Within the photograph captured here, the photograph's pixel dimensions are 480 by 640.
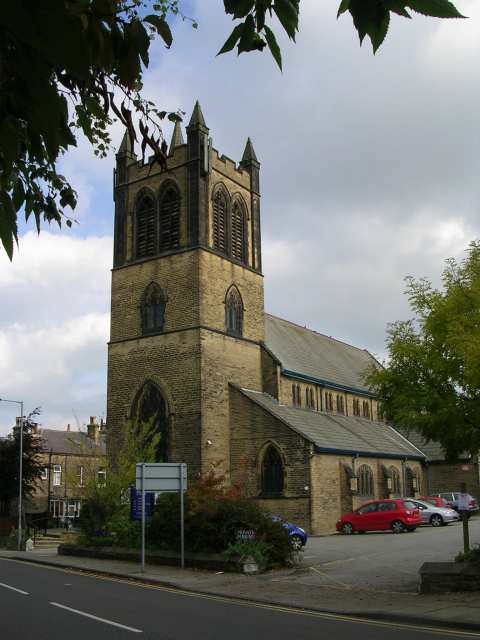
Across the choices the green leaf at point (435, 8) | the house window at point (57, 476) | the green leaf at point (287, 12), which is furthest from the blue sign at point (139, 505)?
the house window at point (57, 476)

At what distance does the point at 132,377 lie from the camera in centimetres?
3684

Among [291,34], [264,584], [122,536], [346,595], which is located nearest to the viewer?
[291,34]

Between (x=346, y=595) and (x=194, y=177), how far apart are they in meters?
26.7

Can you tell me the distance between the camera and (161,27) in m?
2.72

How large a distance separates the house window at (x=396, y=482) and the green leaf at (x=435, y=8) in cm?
4132

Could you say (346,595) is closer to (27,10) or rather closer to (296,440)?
(27,10)

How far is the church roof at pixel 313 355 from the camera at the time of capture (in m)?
41.6

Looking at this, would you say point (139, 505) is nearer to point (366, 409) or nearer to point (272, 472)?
point (272, 472)

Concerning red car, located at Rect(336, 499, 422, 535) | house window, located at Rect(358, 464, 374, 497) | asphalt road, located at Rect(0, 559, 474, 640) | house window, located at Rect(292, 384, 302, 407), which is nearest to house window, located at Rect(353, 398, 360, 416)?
house window, located at Rect(292, 384, 302, 407)

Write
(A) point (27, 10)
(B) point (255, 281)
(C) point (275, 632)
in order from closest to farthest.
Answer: (A) point (27, 10) → (C) point (275, 632) → (B) point (255, 281)

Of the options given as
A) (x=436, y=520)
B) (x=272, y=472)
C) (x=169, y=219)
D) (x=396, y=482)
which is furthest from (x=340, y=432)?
(x=169, y=219)

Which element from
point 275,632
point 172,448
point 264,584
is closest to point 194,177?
point 172,448

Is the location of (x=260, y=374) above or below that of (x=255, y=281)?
below

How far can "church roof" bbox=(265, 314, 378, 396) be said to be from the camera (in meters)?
41.6
